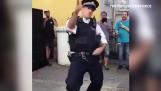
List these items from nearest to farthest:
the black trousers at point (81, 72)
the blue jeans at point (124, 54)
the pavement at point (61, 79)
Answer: the black trousers at point (81, 72) → the pavement at point (61, 79) → the blue jeans at point (124, 54)

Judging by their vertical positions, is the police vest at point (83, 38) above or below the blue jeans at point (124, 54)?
above

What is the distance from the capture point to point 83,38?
18.0 feet

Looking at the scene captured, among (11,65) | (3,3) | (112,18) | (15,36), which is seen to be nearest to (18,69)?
(11,65)

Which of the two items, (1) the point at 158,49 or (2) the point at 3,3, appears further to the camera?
(1) the point at 158,49

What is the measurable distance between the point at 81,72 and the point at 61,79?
4.41m

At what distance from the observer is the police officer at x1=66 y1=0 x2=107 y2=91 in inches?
215

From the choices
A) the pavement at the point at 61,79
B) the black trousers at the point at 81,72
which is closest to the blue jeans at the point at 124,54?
the pavement at the point at 61,79

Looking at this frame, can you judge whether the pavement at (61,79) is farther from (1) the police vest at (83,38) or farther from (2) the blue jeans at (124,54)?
(1) the police vest at (83,38)

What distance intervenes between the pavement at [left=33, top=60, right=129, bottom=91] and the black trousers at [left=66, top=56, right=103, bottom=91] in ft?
9.53

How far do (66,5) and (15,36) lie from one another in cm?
1052

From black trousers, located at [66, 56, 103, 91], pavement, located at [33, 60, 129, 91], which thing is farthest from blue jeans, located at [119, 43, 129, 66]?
black trousers, located at [66, 56, 103, 91]

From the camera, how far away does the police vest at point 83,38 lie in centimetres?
550

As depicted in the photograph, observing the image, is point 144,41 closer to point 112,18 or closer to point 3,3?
point 3,3

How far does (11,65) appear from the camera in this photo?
3.53 meters
